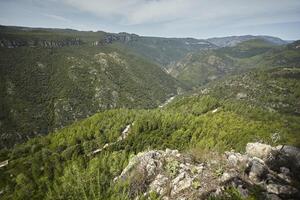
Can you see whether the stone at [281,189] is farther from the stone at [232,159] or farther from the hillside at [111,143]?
the hillside at [111,143]

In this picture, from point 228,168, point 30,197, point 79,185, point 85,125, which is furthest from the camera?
point 85,125

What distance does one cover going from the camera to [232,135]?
151 meters

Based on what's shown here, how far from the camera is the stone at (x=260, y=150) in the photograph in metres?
58.6

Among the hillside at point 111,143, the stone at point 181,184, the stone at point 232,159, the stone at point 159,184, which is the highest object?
the stone at point 232,159

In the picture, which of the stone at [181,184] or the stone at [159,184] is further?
the stone at [159,184]

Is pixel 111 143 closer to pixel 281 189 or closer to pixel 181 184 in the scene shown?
pixel 181 184

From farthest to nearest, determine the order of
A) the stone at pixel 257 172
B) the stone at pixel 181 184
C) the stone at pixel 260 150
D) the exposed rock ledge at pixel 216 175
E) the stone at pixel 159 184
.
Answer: the stone at pixel 260 150, the stone at pixel 159 184, the stone at pixel 181 184, the stone at pixel 257 172, the exposed rock ledge at pixel 216 175

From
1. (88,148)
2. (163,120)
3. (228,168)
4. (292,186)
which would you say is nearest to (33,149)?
(88,148)

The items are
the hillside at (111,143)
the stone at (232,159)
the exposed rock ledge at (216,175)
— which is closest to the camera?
the exposed rock ledge at (216,175)

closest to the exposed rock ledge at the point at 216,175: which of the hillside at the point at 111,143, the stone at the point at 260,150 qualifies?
the stone at the point at 260,150

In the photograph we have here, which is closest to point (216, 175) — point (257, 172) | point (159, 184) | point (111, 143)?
point (257, 172)

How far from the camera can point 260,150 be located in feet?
200

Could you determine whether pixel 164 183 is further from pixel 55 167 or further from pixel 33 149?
pixel 33 149

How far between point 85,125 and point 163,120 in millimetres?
58720
